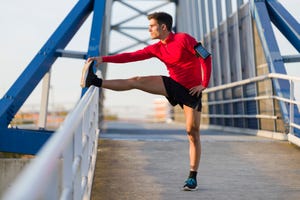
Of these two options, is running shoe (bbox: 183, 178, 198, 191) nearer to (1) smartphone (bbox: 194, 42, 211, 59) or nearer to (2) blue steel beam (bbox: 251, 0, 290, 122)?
(1) smartphone (bbox: 194, 42, 211, 59)

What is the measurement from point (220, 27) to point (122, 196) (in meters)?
10.0

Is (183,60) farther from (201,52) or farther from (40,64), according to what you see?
(40,64)

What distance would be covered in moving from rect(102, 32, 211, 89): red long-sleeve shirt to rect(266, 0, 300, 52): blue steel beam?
5.00m

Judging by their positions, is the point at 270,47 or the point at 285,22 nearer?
the point at 270,47

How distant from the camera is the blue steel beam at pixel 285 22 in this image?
347 inches

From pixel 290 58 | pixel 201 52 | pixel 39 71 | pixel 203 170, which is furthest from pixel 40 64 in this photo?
pixel 201 52

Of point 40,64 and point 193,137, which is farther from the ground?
point 40,64

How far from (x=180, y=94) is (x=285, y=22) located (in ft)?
18.0

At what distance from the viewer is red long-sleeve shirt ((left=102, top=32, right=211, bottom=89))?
13.7ft

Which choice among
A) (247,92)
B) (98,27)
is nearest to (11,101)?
(98,27)

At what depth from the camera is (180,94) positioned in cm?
426

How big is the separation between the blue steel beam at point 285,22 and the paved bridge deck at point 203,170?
2.30 meters

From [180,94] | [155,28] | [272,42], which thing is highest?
[272,42]

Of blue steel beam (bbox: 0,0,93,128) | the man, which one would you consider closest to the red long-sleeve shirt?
the man
